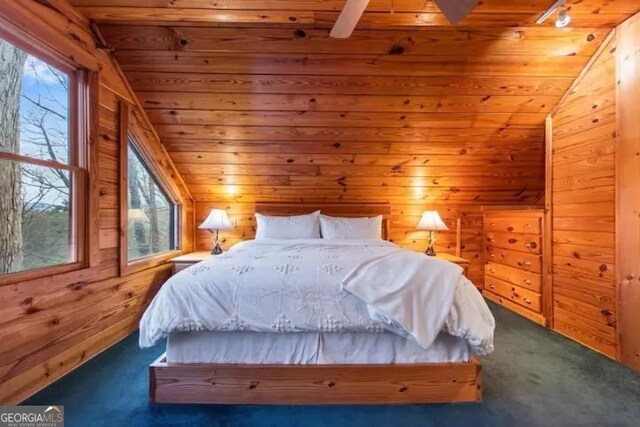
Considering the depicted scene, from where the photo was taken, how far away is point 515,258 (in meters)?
3.36

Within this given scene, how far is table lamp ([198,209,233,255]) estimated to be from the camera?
341 centimetres

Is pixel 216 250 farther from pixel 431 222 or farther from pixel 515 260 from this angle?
pixel 515 260

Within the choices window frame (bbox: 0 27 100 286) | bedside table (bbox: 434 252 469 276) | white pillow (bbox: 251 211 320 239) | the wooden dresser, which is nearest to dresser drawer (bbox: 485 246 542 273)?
the wooden dresser

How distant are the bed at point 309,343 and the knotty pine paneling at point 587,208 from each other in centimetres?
133

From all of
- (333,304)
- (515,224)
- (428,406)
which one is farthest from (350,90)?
(428,406)

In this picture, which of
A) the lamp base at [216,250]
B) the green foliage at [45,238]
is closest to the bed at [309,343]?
the green foliage at [45,238]

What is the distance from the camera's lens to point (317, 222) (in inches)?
138

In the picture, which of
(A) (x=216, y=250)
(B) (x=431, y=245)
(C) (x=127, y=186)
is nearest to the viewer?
(C) (x=127, y=186)

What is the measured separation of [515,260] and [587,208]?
101 centimetres

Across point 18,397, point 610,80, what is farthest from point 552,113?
point 18,397

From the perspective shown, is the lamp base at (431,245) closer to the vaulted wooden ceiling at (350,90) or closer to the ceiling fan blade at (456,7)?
the vaulted wooden ceiling at (350,90)

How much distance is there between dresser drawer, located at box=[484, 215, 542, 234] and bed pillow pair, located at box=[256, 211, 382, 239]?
1.39 m

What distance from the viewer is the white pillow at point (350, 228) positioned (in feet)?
11.1

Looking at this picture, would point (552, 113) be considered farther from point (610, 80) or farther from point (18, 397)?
point (18, 397)
